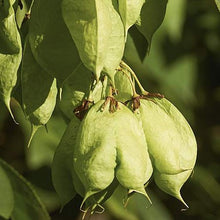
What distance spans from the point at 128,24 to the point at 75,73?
0.15 metres

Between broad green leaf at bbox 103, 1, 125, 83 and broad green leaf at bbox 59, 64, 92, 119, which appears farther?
broad green leaf at bbox 59, 64, 92, 119

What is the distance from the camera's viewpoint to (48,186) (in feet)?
10.3

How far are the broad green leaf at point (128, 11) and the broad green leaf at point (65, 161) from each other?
22 cm

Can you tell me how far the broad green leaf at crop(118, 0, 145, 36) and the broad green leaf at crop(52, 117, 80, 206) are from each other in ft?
0.73

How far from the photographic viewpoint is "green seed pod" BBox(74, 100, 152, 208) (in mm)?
1324

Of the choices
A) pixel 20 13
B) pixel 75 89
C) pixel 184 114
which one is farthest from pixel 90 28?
pixel 184 114

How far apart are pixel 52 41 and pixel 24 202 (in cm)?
84

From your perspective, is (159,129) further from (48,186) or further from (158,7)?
(48,186)

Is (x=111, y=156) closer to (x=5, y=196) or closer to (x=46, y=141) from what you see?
(x=5, y=196)

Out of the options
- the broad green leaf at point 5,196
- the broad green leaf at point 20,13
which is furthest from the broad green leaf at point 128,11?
the broad green leaf at point 5,196

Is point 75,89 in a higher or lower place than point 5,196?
higher

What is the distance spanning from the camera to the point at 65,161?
1.43 m

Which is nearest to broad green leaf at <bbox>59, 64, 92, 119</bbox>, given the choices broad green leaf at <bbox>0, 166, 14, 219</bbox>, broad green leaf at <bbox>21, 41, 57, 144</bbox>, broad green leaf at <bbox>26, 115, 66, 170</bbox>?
broad green leaf at <bbox>21, 41, 57, 144</bbox>

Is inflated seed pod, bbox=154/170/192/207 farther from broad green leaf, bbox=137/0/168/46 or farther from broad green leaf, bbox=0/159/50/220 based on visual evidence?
broad green leaf, bbox=0/159/50/220
